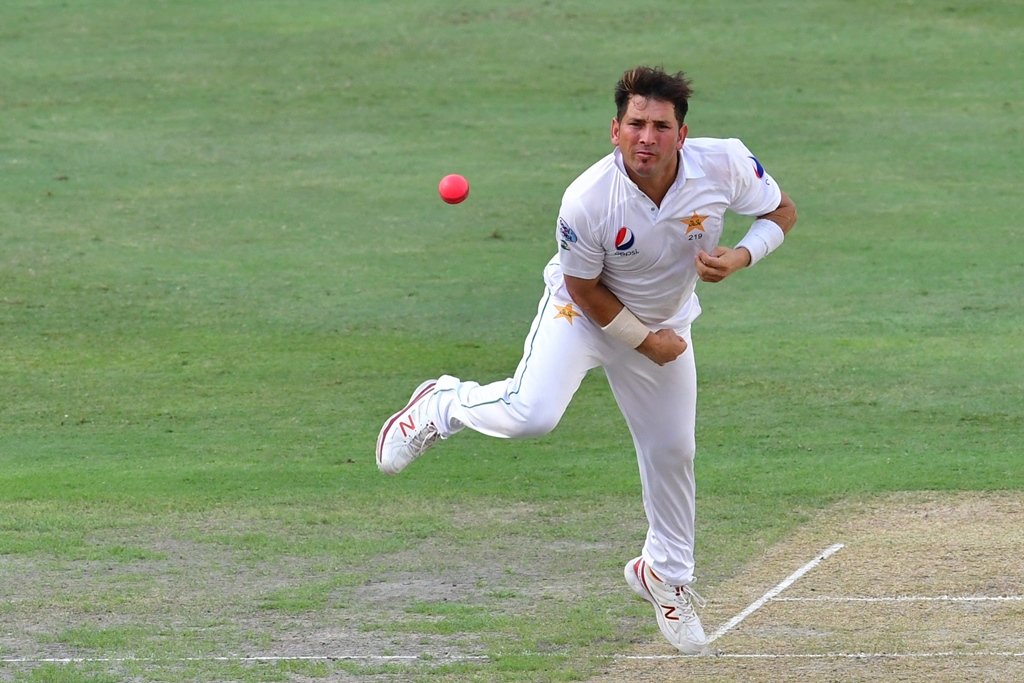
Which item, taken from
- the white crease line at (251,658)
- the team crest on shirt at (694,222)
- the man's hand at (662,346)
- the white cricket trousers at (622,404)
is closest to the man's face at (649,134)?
the team crest on shirt at (694,222)

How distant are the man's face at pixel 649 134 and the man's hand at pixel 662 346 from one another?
0.72m

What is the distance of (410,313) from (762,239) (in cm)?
837

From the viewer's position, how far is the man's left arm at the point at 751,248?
6.64m

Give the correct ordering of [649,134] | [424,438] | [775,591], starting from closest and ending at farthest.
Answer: [649,134] < [424,438] < [775,591]

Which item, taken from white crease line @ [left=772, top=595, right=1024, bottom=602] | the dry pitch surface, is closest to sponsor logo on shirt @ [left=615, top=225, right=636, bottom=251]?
the dry pitch surface

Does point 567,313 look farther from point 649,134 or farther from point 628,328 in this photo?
point 649,134

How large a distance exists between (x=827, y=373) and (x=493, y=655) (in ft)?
21.4

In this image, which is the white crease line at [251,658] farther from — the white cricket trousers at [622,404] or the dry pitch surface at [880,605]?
the white cricket trousers at [622,404]

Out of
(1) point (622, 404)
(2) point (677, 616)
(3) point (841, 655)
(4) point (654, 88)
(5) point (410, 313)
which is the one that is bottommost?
(5) point (410, 313)

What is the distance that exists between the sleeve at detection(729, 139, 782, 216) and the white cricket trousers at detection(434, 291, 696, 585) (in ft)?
2.12

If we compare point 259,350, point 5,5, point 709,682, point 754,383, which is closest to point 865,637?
point 709,682

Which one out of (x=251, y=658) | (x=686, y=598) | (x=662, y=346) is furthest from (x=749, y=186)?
(x=251, y=658)

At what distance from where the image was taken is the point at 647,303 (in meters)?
7.11

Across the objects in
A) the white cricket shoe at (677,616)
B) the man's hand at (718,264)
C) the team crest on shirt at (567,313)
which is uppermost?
the man's hand at (718,264)
